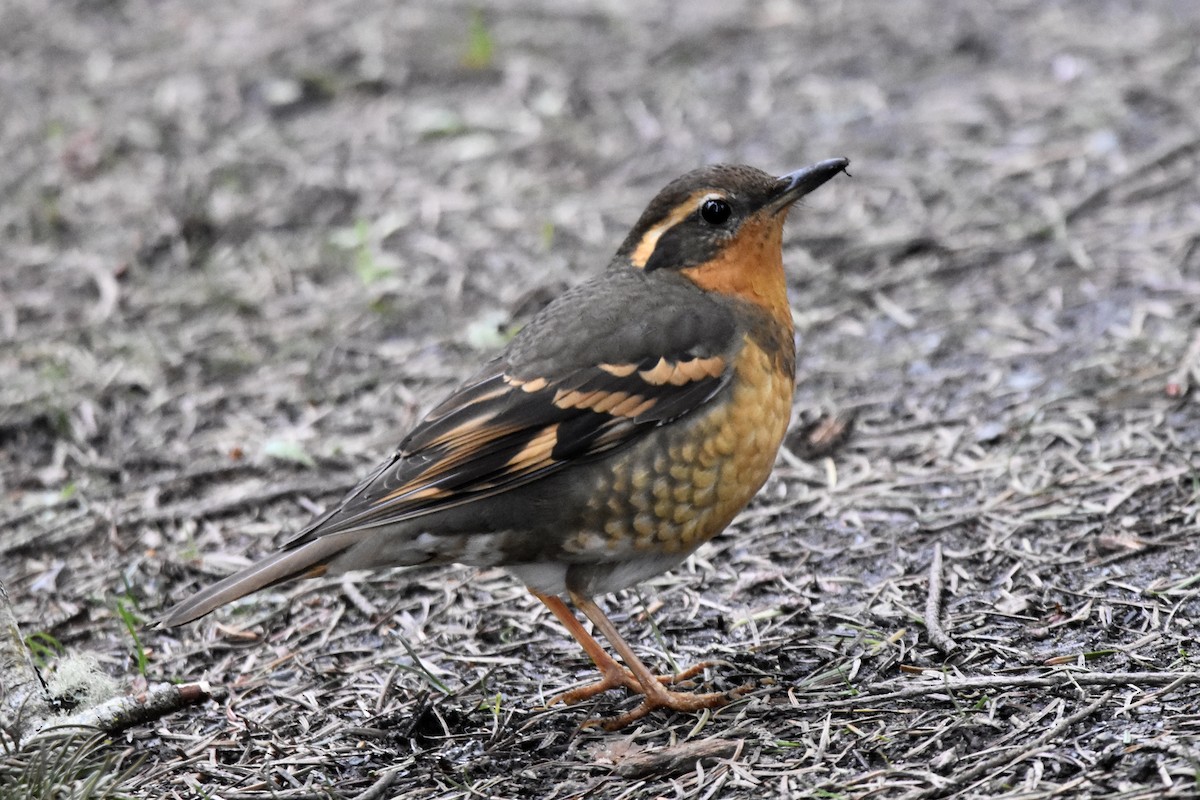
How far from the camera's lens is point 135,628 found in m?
5.48

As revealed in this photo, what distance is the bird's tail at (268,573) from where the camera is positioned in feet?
15.2

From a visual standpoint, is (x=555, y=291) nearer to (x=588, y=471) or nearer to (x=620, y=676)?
(x=588, y=471)

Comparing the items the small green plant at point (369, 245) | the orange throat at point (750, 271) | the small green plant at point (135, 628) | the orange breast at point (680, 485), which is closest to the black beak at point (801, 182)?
the orange throat at point (750, 271)

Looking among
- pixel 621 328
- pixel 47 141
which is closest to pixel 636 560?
pixel 621 328

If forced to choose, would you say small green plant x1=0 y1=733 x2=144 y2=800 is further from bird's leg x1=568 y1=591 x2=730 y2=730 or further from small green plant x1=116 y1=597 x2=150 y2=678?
bird's leg x1=568 y1=591 x2=730 y2=730

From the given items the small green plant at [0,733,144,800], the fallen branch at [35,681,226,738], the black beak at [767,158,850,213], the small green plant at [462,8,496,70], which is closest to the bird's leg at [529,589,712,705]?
the fallen branch at [35,681,226,738]

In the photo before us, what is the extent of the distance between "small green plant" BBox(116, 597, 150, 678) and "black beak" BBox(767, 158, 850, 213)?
2746mm

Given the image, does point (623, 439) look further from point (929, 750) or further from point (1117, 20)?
point (1117, 20)

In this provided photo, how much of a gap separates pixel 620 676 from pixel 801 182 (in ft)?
6.16

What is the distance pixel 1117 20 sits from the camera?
1000 centimetres

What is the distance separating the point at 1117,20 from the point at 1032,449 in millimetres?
5174

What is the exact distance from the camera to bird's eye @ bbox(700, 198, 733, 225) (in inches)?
209

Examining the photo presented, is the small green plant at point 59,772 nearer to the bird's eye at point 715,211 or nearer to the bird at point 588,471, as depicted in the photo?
the bird at point 588,471

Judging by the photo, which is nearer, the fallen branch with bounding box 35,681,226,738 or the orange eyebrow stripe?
the fallen branch with bounding box 35,681,226,738
